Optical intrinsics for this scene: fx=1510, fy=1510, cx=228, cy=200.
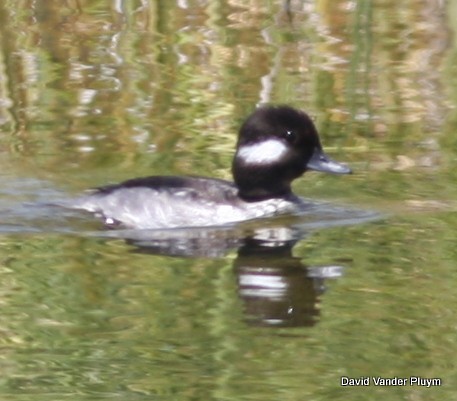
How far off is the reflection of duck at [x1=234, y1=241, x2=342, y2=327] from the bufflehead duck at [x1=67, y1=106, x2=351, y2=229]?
74 cm

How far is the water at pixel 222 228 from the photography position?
22.7 ft

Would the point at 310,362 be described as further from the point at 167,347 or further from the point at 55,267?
the point at 55,267

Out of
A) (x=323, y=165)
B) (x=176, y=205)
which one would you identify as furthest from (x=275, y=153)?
(x=176, y=205)

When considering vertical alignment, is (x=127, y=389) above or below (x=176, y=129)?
above

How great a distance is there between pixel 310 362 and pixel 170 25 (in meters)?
9.07

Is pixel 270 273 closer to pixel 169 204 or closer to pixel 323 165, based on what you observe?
pixel 169 204

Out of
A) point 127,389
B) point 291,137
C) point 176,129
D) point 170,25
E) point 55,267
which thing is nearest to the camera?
point 127,389

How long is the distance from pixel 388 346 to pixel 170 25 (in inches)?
350

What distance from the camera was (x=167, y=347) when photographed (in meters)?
7.12

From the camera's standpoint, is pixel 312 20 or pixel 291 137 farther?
pixel 312 20

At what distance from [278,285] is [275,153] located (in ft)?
6.03

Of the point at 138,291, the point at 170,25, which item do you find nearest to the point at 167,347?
the point at 138,291

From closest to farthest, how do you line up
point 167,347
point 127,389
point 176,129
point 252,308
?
point 127,389
point 167,347
point 252,308
point 176,129

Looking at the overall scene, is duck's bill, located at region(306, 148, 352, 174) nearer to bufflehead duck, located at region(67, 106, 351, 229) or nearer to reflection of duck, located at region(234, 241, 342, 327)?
bufflehead duck, located at region(67, 106, 351, 229)
